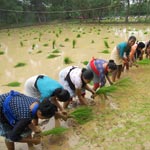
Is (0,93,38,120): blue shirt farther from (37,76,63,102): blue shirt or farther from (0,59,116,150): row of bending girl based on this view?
(37,76,63,102): blue shirt

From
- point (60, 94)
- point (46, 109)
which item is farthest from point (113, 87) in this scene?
point (46, 109)

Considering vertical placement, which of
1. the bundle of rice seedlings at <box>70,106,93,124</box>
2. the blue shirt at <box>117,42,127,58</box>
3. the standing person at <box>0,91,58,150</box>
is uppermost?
the blue shirt at <box>117,42,127,58</box>

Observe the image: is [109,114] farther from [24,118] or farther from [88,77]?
[24,118]

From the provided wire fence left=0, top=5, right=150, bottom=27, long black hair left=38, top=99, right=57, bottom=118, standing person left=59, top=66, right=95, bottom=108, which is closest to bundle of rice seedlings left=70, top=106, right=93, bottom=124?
standing person left=59, top=66, right=95, bottom=108

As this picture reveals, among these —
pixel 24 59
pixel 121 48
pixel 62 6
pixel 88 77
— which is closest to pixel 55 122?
pixel 88 77

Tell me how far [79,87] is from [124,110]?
83 cm

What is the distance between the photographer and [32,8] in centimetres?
3262

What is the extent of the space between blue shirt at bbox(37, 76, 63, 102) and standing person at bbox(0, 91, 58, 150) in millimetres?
452

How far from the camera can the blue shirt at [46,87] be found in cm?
330

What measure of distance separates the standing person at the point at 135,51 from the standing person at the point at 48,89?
270cm

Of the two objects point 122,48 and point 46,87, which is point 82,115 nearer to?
point 46,87

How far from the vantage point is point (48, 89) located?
331cm

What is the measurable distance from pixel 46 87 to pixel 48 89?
0.06 metres

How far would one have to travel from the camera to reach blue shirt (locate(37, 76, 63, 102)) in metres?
3.30
